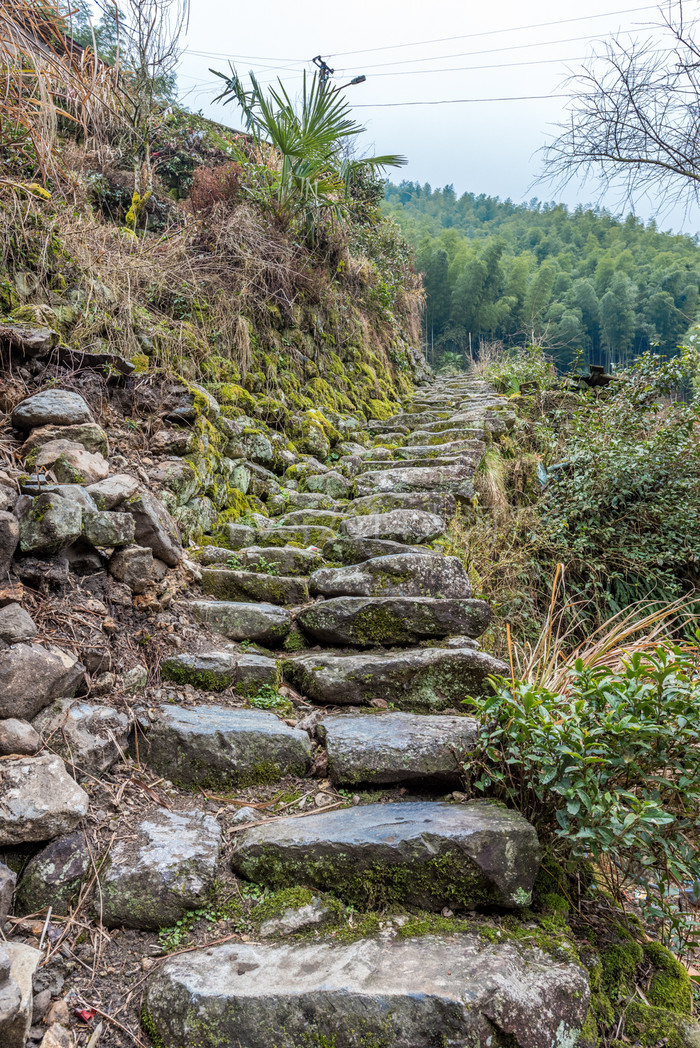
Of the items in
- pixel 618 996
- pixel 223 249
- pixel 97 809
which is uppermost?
pixel 223 249

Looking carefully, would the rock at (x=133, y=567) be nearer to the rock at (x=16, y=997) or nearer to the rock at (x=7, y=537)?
the rock at (x=7, y=537)

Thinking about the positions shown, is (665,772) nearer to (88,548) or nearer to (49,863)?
(49,863)

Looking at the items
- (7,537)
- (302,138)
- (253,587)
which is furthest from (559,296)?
(7,537)

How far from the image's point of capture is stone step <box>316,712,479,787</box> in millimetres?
1571

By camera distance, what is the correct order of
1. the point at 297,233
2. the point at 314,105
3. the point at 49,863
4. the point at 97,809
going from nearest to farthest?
the point at 49,863, the point at 97,809, the point at 314,105, the point at 297,233

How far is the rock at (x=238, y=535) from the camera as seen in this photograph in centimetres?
286

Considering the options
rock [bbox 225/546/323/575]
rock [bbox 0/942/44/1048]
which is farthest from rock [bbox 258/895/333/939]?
rock [bbox 225/546/323/575]

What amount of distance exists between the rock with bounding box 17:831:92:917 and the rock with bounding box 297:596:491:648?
43.4 inches

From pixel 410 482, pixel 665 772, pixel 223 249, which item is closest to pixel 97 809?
pixel 665 772

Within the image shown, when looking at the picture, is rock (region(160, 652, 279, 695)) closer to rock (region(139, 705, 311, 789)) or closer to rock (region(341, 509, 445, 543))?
rock (region(139, 705, 311, 789))

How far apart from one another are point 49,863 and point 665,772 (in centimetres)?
151

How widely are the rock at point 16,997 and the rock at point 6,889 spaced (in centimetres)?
9

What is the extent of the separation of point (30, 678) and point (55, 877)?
0.47 m

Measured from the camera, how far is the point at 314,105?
14.8ft
